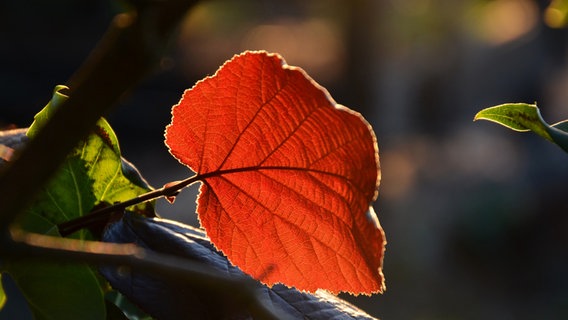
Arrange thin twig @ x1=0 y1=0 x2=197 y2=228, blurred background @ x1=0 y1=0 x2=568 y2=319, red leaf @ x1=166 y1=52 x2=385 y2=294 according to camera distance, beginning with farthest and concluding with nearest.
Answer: blurred background @ x1=0 y1=0 x2=568 y2=319, red leaf @ x1=166 y1=52 x2=385 y2=294, thin twig @ x1=0 y1=0 x2=197 y2=228

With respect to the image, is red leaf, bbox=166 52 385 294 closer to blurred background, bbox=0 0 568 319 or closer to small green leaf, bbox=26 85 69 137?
small green leaf, bbox=26 85 69 137

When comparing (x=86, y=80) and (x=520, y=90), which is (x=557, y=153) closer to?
(x=520, y=90)

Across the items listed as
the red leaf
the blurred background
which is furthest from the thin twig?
the blurred background

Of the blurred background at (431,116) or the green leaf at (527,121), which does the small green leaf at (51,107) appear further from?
the blurred background at (431,116)

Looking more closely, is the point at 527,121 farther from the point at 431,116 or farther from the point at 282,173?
the point at 431,116

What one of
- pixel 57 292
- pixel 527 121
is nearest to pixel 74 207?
pixel 57 292

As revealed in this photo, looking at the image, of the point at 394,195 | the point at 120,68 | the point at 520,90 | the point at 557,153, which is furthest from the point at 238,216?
the point at 520,90
